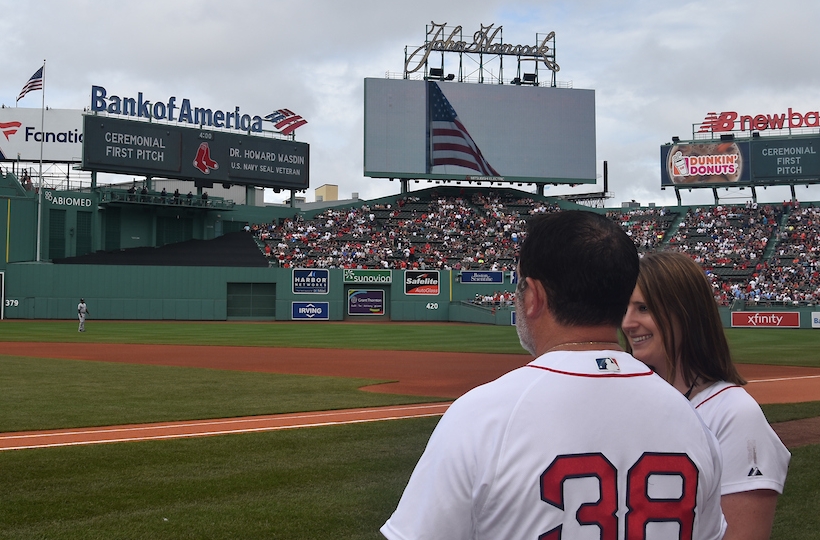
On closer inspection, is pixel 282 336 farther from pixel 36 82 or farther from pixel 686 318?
pixel 686 318

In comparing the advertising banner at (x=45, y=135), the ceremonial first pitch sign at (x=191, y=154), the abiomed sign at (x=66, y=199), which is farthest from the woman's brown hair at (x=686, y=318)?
the advertising banner at (x=45, y=135)

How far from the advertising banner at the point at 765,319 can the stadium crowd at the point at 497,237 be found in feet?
10.3

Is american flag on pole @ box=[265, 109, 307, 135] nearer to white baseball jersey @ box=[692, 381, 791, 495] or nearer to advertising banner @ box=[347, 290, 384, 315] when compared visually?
advertising banner @ box=[347, 290, 384, 315]

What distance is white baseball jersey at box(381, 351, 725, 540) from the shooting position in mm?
1948

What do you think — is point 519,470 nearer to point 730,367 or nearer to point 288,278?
point 730,367

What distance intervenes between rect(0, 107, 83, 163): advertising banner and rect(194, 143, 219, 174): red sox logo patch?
15.4 metres

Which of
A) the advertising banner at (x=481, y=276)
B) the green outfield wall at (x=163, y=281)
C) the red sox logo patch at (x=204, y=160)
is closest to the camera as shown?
the green outfield wall at (x=163, y=281)

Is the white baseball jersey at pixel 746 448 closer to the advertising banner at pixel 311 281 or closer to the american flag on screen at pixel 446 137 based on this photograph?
the advertising banner at pixel 311 281

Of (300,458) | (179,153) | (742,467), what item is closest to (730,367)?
(742,467)

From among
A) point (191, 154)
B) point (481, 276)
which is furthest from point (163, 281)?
point (481, 276)

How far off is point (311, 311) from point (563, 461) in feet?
164

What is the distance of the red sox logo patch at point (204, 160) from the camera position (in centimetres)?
5363

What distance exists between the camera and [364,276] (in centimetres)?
5178

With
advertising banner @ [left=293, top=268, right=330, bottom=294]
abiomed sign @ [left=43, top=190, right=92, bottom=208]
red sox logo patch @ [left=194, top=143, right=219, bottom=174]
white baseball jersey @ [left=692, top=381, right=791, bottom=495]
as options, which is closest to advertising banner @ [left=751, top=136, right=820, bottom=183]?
advertising banner @ [left=293, top=268, right=330, bottom=294]
